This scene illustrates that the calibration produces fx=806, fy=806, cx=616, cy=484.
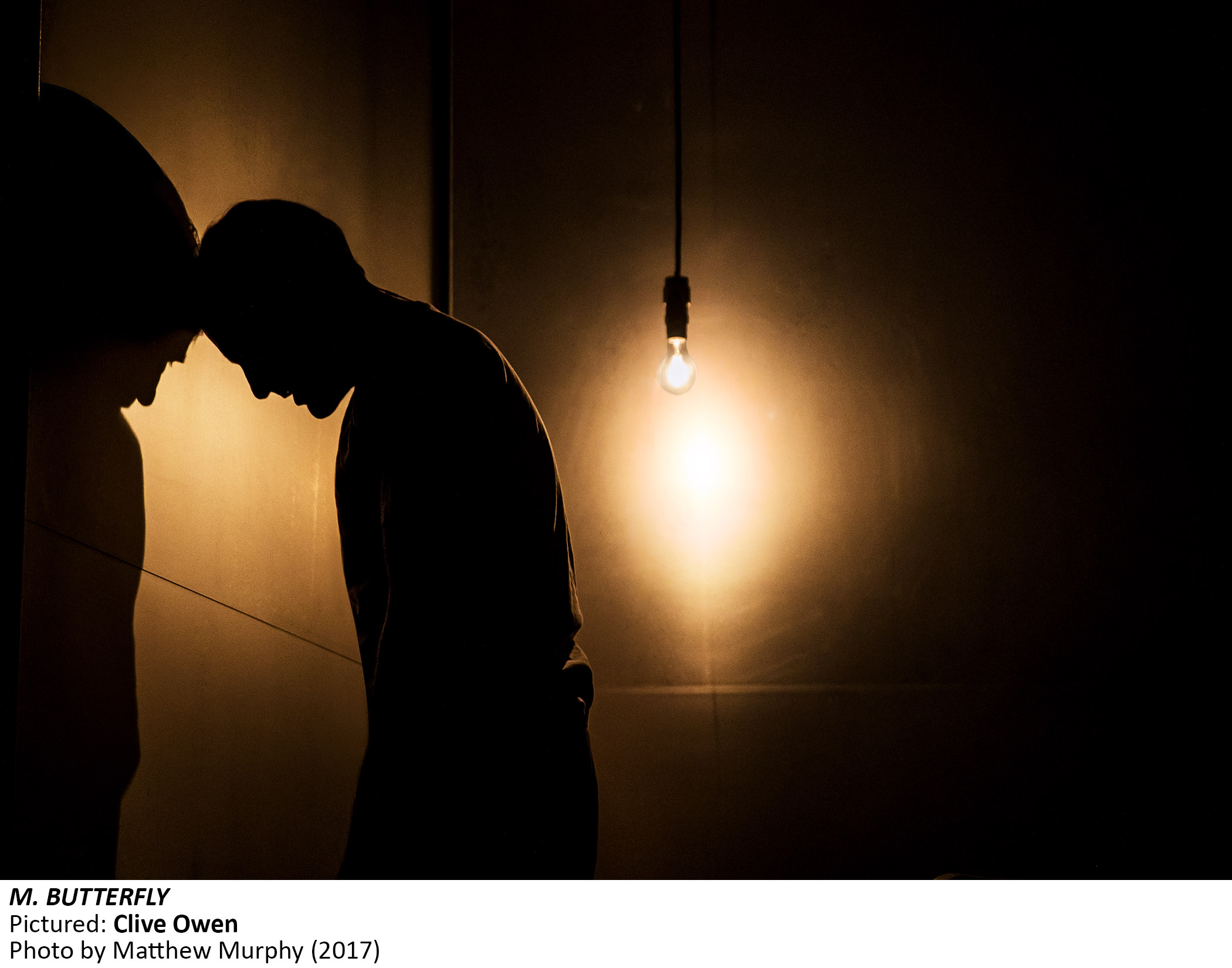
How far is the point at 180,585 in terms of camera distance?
0.93m

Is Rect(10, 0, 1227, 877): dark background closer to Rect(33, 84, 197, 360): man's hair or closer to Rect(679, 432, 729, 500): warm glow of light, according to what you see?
Rect(679, 432, 729, 500): warm glow of light

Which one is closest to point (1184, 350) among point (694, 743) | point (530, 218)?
point (694, 743)

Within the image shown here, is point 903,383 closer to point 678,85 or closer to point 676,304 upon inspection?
point 676,304

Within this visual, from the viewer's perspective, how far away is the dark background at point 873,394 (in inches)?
72.5

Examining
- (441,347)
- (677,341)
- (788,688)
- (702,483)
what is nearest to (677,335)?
(677,341)

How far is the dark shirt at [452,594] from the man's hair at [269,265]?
0.33ft

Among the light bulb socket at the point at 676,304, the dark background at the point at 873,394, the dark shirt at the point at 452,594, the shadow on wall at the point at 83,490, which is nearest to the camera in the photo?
the shadow on wall at the point at 83,490

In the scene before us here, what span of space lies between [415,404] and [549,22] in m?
1.57

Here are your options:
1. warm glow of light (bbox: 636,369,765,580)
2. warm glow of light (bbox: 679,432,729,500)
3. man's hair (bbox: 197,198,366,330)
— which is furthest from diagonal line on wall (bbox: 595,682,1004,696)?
man's hair (bbox: 197,198,366,330)

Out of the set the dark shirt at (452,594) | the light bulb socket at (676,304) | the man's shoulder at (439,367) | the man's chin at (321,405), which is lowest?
the dark shirt at (452,594)

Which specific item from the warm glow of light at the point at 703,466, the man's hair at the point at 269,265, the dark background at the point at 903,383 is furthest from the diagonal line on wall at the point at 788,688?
the man's hair at the point at 269,265

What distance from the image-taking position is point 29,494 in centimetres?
68

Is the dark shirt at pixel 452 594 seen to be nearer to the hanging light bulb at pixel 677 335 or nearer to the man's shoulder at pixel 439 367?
the man's shoulder at pixel 439 367
